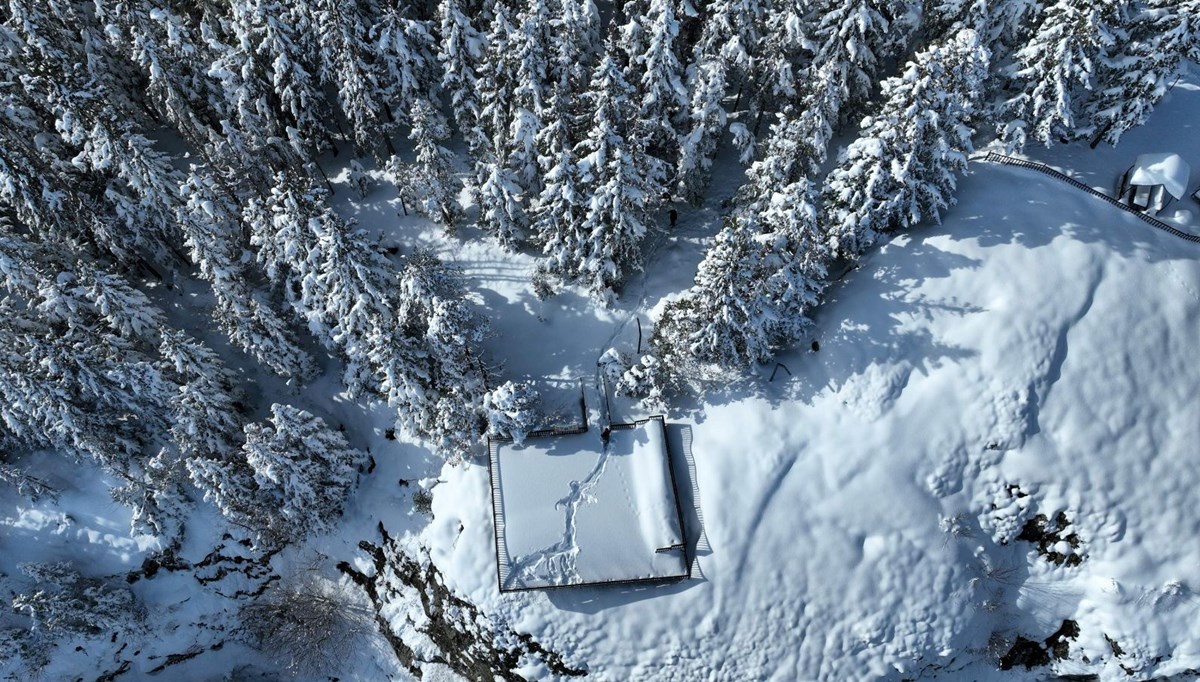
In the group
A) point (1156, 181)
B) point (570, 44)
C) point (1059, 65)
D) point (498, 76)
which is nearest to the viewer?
point (1059, 65)

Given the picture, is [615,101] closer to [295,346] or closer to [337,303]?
[337,303]

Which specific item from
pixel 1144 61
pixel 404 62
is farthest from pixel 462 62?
pixel 1144 61

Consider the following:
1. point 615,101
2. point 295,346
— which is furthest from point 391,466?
point 615,101

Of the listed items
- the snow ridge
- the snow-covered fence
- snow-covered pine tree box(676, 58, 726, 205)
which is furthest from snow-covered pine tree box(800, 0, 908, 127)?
the snow ridge

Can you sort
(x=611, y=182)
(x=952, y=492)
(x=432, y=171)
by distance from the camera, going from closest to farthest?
1. (x=611, y=182)
2. (x=952, y=492)
3. (x=432, y=171)

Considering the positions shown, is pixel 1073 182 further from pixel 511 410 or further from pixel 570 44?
pixel 511 410

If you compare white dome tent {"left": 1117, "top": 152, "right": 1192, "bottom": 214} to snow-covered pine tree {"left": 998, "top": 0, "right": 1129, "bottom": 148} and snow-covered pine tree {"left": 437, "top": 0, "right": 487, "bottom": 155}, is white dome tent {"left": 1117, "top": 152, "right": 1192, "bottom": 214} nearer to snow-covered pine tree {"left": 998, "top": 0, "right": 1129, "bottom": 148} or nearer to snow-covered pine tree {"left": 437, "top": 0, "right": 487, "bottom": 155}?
snow-covered pine tree {"left": 998, "top": 0, "right": 1129, "bottom": 148}
